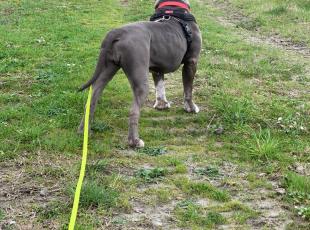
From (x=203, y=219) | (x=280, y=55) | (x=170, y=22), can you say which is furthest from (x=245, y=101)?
(x=280, y=55)

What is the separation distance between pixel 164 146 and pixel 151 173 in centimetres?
88

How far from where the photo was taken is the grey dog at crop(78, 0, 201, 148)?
580 centimetres

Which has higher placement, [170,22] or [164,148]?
[170,22]

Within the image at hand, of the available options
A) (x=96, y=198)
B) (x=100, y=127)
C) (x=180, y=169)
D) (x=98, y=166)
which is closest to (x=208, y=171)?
(x=180, y=169)

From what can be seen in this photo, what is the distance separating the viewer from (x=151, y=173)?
5.20 m

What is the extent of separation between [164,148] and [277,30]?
9.05 metres

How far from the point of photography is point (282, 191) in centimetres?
490

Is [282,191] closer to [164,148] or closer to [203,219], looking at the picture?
[203,219]

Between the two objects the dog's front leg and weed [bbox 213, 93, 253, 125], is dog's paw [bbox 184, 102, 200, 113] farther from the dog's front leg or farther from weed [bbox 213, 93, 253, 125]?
weed [bbox 213, 93, 253, 125]

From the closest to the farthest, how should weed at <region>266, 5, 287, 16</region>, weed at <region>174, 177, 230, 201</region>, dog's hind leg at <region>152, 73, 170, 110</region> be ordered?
weed at <region>174, 177, 230, 201</region> → dog's hind leg at <region>152, 73, 170, 110</region> → weed at <region>266, 5, 287, 16</region>

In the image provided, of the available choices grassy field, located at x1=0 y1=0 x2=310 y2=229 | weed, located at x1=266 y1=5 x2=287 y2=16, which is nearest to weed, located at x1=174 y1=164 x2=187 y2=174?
grassy field, located at x1=0 y1=0 x2=310 y2=229

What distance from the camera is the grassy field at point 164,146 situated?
175 inches

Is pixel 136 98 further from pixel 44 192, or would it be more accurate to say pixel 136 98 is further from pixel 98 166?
pixel 44 192

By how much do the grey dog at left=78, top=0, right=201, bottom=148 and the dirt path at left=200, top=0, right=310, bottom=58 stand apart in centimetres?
547
